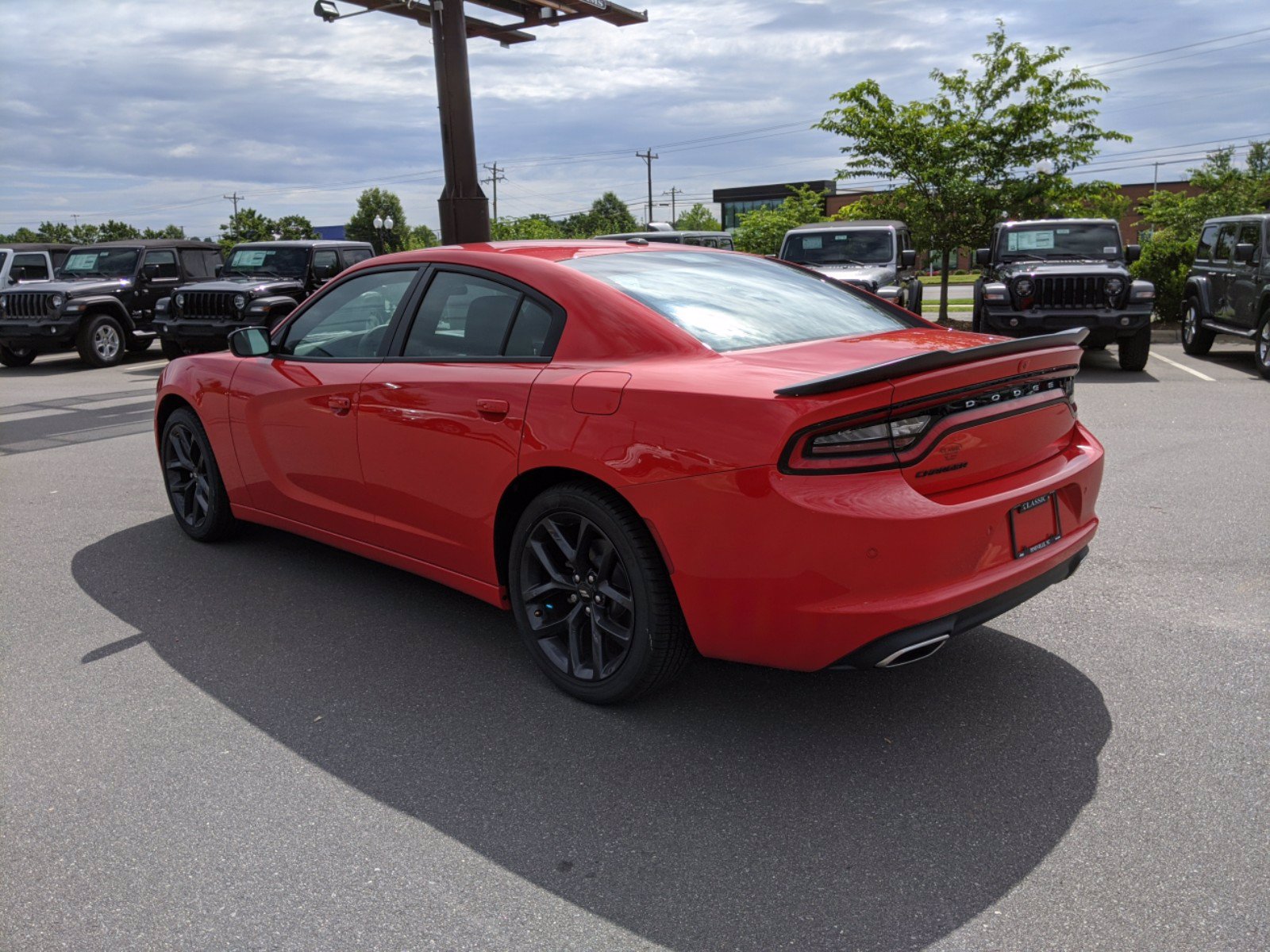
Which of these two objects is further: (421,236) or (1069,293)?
(421,236)

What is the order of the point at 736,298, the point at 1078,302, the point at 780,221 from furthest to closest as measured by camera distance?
the point at 780,221
the point at 1078,302
the point at 736,298

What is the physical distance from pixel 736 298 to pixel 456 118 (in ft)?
Result: 31.4

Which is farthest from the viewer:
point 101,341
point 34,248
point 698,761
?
point 34,248

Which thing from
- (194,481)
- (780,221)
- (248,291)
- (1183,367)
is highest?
(780,221)

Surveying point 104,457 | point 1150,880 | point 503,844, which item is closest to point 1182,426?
point 1150,880

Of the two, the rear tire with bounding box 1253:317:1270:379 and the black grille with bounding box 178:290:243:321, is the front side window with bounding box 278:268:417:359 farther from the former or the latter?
the rear tire with bounding box 1253:317:1270:379

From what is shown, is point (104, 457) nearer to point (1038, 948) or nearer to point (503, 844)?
point (503, 844)

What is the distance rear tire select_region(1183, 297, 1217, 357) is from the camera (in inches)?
563

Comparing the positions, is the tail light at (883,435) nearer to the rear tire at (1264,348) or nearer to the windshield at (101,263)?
the rear tire at (1264,348)

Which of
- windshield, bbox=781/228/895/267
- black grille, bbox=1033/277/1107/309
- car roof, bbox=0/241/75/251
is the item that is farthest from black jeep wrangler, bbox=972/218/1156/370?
car roof, bbox=0/241/75/251

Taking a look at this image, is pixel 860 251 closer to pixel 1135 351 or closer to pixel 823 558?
pixel 1135 351

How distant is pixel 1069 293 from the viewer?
12336 mm

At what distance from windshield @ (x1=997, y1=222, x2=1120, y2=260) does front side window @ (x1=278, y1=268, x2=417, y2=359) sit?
1111cm

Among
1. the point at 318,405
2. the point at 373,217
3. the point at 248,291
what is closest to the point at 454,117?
the point at 248,291
